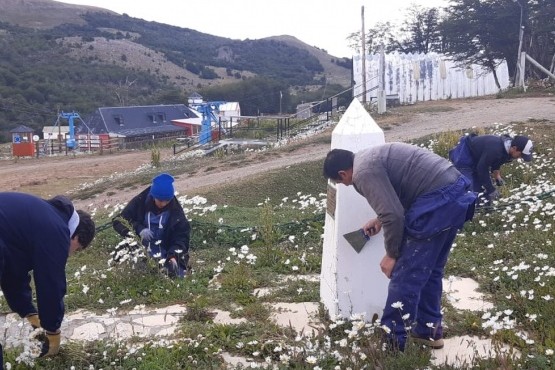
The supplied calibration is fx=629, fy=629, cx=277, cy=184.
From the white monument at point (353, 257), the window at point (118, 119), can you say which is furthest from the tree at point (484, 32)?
the window at point (118, 119)

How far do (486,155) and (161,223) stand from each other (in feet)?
13.2

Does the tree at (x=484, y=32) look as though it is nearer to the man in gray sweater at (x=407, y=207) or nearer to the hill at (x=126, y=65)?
the man in gray sweater at (x=407, y=207)

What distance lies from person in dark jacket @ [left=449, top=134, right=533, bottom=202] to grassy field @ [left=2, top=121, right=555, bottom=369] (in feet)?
1.54

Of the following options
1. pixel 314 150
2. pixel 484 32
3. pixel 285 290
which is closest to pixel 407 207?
pixel 285 290

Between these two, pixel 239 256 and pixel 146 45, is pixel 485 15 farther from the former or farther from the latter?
pixel 146 45

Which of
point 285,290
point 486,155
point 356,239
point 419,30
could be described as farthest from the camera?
point 419,30

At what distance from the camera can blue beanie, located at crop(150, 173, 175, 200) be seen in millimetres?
6062

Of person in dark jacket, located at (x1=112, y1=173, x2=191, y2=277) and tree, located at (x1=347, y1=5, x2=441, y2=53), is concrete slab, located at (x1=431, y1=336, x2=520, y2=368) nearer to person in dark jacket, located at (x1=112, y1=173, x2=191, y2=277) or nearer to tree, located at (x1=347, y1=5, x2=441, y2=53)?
person in dark jacket, located at (x1=112, y1=173, x2=191, y2=277)

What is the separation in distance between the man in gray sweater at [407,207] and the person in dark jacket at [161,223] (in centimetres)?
251

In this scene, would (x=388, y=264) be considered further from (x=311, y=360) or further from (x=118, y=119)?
(x=118, y=119)

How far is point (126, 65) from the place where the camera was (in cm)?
9300

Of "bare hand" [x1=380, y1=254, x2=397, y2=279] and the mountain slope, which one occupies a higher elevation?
the mountain slope

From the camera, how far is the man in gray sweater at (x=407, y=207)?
380cm

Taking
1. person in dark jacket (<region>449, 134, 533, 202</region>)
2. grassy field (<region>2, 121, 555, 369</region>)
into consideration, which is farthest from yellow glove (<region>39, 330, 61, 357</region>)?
person in dark jacket (<region>449, 134, 533, 202</region>)
